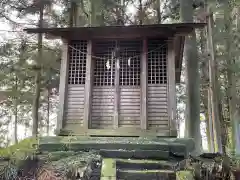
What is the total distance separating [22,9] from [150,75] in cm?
826

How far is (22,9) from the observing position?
14023 millimetres

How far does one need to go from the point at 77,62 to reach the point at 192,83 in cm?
497

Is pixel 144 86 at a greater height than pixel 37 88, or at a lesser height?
lesser

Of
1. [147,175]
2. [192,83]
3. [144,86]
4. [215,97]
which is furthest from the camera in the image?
[192,83]

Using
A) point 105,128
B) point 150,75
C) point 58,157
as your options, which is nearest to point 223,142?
point 150,75

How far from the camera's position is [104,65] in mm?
9984

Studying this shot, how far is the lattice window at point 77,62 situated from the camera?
9852mm

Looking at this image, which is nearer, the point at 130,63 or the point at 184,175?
the point at 184,175

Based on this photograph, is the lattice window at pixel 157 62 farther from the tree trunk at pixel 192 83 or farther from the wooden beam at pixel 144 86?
the tree trunk at pixel 192 83

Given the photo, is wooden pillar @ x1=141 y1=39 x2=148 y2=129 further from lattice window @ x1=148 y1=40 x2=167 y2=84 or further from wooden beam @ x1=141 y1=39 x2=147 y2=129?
lattice window @ x1=148 y1=40 x2=167 y2=84

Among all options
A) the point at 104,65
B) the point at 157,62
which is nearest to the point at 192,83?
the point at 157,62

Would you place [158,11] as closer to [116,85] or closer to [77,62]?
[77,62]

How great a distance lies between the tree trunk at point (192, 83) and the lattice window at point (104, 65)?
12.3ft

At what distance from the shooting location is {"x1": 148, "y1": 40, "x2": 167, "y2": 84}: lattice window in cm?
955
